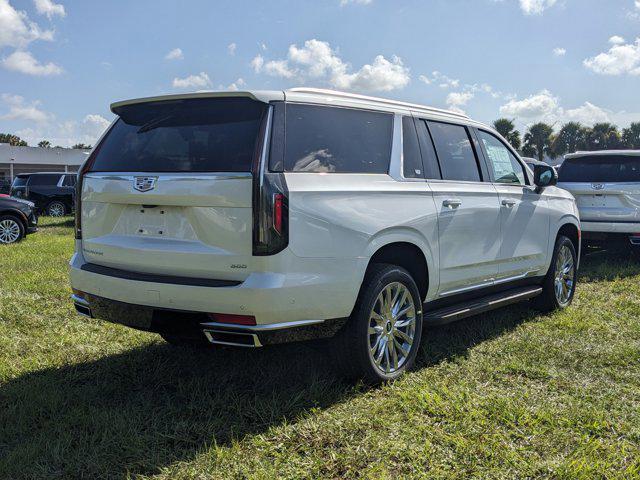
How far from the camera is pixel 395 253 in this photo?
4.25 meters

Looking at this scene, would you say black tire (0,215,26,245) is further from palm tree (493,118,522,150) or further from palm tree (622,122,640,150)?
palm tree (622,122,640,150)

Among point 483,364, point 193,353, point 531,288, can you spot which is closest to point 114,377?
point 193,353

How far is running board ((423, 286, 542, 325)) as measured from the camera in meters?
4.53

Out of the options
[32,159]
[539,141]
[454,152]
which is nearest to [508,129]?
A: [539,141]

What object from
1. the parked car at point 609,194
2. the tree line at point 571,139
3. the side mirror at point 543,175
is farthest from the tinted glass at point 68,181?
the tree line at point 571,139

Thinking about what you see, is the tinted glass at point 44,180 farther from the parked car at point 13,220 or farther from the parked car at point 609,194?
the parked car at point 609,194

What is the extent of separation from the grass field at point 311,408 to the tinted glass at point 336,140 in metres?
1.44

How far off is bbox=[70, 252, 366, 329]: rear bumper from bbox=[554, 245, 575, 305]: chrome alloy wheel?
3.32m

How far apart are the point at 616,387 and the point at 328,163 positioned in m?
2.46

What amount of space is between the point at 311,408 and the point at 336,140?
5.49ft

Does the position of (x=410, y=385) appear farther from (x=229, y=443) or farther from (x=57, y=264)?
(x=57, y=264)

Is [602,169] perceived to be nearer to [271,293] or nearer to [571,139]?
[271,293]

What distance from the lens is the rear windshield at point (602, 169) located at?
30.0 feet

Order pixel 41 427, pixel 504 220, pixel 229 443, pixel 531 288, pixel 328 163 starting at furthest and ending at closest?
1. pixel 531 288
2. pixel 504 220
3. pixel 328 163
4. pixel 41 427
5. pixel 229 443
